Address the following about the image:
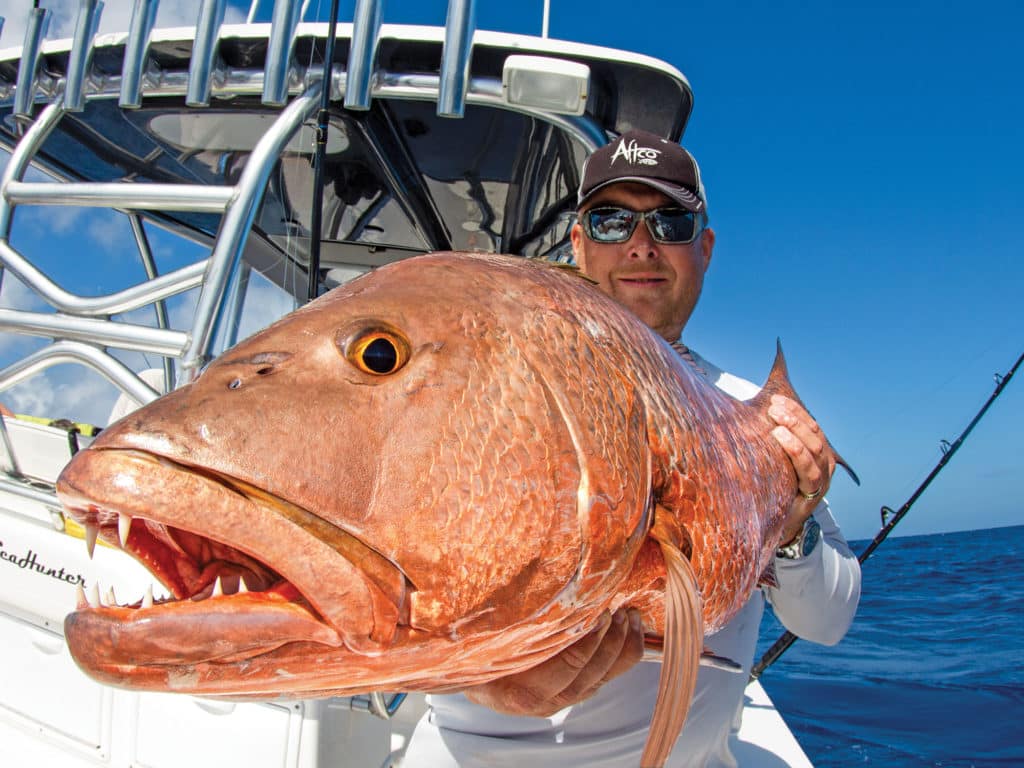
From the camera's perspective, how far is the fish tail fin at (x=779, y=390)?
6.01 ft

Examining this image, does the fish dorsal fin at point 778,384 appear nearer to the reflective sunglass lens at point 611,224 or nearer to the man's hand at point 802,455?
the man's hand at point 802,455

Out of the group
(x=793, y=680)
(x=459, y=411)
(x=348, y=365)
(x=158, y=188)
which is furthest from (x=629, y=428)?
(x=793, y=680)

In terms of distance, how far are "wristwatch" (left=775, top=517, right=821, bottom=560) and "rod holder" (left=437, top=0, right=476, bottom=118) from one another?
188 centimetres

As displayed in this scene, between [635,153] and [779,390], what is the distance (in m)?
0.87

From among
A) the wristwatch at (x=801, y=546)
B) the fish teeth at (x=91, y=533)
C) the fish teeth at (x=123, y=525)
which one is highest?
the fish teeth at (x=123, y=525)

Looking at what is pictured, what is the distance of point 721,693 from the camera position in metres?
1.85

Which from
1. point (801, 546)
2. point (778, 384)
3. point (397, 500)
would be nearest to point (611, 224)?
point (778, 384)

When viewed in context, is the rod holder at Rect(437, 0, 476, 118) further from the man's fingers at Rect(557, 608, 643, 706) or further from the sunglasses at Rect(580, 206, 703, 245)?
the man's fingers at Rect(557, 608, 643, 706)

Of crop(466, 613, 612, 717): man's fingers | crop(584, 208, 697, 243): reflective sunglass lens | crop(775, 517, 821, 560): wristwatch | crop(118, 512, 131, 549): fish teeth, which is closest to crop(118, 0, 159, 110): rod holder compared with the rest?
crop(584, 208, 697, 243): reflective sunglass lens

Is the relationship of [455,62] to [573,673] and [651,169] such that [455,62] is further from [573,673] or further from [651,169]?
[573,673]

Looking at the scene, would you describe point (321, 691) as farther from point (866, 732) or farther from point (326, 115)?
point (866, 732)

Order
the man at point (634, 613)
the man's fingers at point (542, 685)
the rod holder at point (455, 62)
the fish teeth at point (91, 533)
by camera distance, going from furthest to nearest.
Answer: the rod holder at point (455, 62), the man at point (634, 613), the man's fingers at point (542, 685), the fish teeth at point (91, 533)

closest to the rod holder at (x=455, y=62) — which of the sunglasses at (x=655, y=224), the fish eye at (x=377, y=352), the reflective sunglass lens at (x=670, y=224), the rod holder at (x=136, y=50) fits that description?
the sunglasses at (x=655, y=224)

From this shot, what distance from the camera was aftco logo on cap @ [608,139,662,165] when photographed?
6.98 feet
